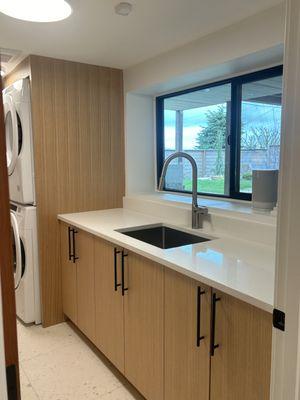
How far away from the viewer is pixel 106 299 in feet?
6.98

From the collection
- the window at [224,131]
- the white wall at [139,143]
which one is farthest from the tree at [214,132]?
the white wall at [139,143]

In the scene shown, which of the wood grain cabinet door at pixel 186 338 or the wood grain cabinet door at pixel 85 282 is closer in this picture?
the wood grain cabinet door at pixel 186 338

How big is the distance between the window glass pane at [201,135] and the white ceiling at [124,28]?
51 centimetres

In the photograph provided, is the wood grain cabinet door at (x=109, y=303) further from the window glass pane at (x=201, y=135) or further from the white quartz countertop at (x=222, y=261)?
the window glass pane at (x=201, y=135)

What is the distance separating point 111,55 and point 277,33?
125cm

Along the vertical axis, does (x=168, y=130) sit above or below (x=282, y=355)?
above

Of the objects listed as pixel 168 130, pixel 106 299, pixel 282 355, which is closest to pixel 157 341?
pixel 106 299

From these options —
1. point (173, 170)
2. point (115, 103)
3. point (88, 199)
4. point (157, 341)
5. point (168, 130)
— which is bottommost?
point (157, 341)

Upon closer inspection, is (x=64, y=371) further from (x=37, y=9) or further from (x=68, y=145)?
(x=37, y=9)

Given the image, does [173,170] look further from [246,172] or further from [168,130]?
[246,172]

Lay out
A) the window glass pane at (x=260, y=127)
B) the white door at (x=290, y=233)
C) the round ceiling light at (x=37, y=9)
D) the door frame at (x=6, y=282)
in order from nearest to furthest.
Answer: the door frame at (x=6, y=282) → the white door at (x=290, y=233) → the round ceiling light at (x=37, y=9) → the window glass pane at (x=260, y=127)

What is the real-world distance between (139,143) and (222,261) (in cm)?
173

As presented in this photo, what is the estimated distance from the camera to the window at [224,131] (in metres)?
2.19

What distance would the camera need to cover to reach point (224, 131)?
2488mm
